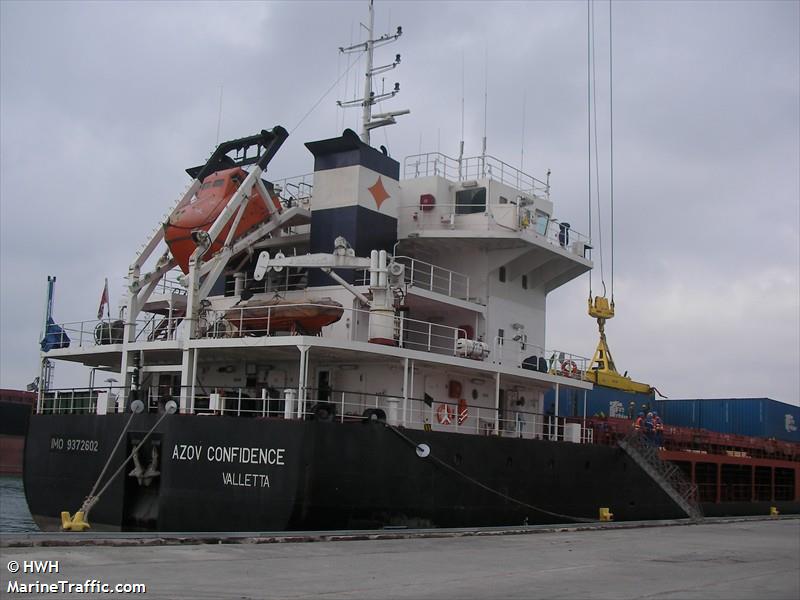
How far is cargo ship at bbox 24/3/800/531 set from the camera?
1753 centimetres

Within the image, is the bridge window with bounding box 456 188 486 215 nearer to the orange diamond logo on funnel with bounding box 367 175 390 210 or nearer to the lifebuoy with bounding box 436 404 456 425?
the orange diamond logo on funnel with bounding box 367 175 390 210

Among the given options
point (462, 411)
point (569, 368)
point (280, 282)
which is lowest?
point (462, 411)

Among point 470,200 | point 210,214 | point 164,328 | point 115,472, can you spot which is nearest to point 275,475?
point 115,472

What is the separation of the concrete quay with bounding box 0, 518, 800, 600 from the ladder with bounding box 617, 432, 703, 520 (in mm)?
7805

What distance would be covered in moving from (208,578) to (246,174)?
13.5m

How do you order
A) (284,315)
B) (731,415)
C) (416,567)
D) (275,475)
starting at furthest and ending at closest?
(731,415)
(284,315)
(275,475)
(416,567)

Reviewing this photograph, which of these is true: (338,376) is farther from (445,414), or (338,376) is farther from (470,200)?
(470,200)

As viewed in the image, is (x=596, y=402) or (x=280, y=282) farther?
(x=596, y=402)

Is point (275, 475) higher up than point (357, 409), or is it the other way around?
point (357, 409)

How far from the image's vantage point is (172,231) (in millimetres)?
22016

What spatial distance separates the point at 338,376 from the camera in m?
21.0

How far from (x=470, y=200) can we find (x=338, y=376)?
7.08 meters

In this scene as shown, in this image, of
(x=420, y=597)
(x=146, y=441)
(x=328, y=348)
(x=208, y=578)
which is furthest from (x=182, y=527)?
(x=420, y=597)

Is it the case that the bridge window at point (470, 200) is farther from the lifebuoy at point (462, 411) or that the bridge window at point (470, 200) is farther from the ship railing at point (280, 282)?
the lifebuoy at point (462, 411)
